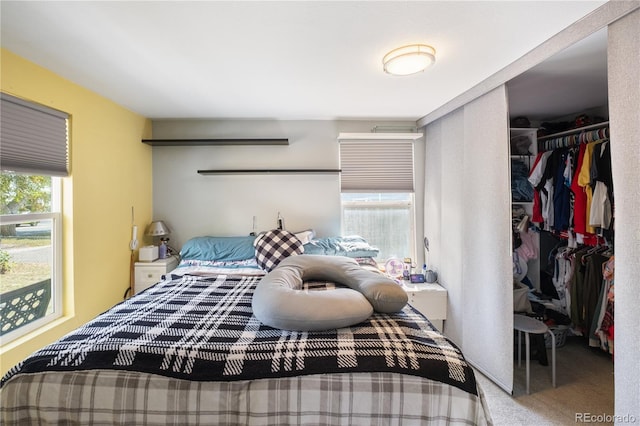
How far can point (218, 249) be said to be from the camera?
2850 mm

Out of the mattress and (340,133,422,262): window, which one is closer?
the mattress

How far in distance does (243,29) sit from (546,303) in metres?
3.49

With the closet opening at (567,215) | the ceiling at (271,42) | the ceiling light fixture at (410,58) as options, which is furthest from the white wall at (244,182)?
the closet opening at (567,215)

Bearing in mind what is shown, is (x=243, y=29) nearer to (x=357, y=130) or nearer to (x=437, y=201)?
(x=357, y=130)

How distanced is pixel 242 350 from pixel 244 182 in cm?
233

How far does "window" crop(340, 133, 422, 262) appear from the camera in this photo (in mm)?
3250

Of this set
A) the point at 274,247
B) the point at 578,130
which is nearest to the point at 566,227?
the point at 578,130

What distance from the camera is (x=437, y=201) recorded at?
9.87ft

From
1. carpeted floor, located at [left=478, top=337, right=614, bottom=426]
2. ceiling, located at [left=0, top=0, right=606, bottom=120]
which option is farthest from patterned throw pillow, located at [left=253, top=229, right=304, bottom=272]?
carpeted floor, located at [left=478, top=337, right=614, bottom=426]

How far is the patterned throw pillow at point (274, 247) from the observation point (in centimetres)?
256

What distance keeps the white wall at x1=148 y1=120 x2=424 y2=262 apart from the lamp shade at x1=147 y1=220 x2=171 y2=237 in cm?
16

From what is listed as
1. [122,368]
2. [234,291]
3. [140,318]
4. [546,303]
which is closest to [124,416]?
[122,368]

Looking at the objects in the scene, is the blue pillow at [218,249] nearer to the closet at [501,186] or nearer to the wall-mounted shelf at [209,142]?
the wall-mounted shelf at [209,142]

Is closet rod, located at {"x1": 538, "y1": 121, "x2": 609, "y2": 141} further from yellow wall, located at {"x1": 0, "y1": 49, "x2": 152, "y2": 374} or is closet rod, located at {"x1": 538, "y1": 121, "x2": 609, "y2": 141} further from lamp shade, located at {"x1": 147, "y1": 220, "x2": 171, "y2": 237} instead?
yellow wall, located at {"x1": 0, "y1": 49, "x2": 152, "y2": 374}
